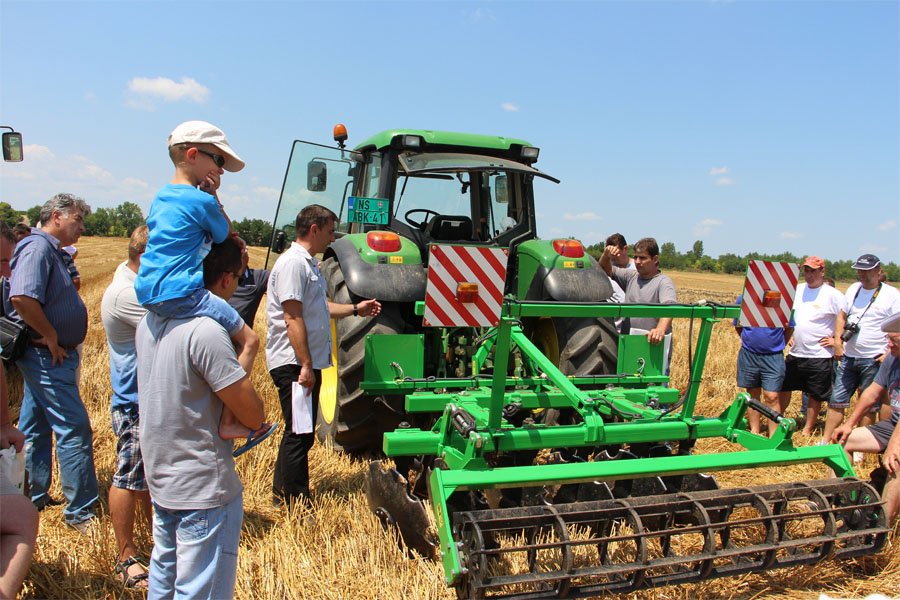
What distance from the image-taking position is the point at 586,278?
4.22 m

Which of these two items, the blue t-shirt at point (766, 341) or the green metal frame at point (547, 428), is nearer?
the green metal frame at point (547, 428)

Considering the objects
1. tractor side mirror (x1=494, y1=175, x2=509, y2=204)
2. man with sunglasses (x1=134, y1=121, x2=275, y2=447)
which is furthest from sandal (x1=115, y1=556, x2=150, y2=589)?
tractor side mirror (x1=494, y1=175, x2=509, y2=204)

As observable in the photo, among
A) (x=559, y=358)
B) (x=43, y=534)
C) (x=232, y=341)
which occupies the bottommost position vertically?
(x=43, y=534)

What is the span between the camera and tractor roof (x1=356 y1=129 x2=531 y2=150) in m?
4.61

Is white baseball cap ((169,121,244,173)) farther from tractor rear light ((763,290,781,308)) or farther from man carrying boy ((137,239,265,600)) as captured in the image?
tractor rear light ((763,290,781,308))

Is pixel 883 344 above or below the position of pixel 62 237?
below

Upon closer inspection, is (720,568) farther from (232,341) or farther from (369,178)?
(369,178)

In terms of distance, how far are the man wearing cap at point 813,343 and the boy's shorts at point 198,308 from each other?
5110 millimetres

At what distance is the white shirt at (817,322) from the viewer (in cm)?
551

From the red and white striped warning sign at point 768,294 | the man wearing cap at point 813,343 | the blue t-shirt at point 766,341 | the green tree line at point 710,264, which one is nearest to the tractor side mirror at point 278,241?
the red and white striped warning sign at point 768,294

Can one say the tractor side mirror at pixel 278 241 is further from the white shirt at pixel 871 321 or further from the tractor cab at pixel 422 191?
the white shirt at pixel 871 321

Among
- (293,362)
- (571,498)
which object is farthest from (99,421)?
(571,498)

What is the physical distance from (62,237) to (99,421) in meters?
1.79

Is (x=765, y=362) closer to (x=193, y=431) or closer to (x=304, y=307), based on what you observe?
(x=304, y=307)
